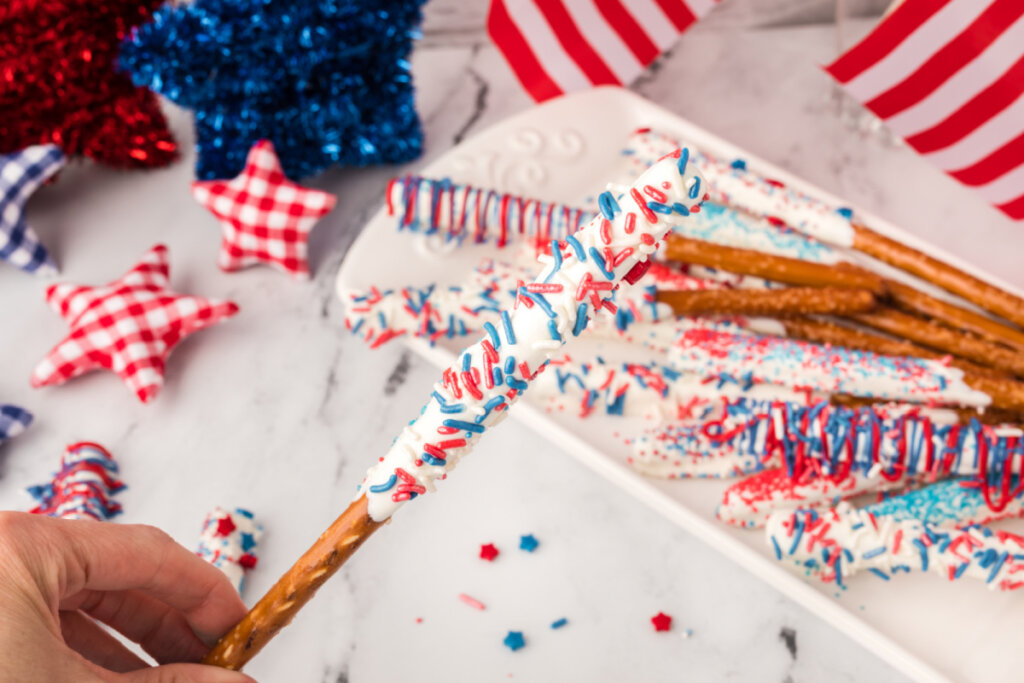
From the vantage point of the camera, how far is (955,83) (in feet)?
4.56

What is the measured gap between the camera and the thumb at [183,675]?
2.48 ft

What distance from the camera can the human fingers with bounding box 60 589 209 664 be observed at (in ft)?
3.19

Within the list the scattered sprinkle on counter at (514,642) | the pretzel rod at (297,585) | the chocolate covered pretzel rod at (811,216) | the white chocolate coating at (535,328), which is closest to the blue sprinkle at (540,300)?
the white chocolate coating at (535,328)

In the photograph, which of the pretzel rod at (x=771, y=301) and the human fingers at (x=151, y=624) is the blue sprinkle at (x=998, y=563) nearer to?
the pretzel rod at (x=771, y=301)

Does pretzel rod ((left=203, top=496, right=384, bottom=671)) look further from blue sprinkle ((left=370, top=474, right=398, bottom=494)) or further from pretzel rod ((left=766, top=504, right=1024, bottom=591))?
pretzel rod ((left=766, top=504, right=1024, bottom=591))

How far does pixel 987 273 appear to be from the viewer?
1366 millimetres

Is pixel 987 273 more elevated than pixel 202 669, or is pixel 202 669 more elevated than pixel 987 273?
pixel 202 669

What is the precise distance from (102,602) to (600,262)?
Result: 64 cm

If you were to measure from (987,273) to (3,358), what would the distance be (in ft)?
4.92

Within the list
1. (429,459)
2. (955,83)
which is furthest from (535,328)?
(955,83)

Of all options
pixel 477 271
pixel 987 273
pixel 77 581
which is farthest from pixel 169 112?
pixel 987 273

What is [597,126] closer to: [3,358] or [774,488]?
[774,488]

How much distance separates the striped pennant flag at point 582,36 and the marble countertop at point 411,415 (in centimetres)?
11

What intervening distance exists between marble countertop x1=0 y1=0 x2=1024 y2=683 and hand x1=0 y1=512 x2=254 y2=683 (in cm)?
20
